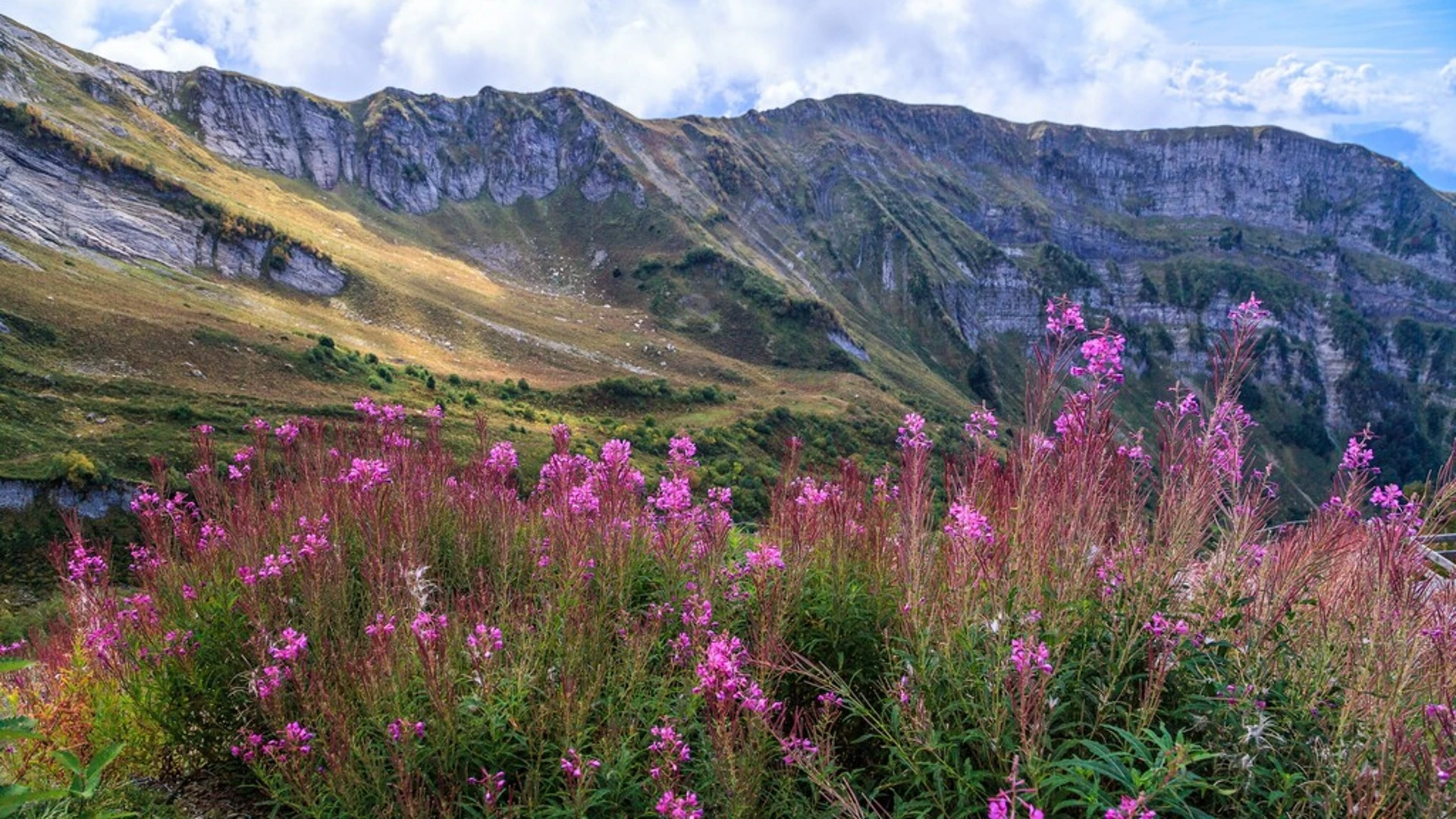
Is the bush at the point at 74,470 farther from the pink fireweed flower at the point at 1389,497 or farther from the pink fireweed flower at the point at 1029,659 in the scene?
the pink fireweed flower at the point at 1389,497

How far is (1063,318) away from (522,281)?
4385 inches

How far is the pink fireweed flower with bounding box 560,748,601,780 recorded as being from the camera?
2990 mm

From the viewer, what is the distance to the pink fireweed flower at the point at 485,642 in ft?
11.4

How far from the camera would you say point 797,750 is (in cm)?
297

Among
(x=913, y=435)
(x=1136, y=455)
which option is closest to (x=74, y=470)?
(x=913, y=435)

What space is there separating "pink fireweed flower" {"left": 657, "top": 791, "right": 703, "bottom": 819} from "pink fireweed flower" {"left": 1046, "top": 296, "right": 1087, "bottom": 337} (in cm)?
295

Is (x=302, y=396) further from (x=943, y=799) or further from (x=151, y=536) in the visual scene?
(x=943, y=799)

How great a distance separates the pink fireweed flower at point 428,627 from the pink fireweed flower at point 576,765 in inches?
34.1

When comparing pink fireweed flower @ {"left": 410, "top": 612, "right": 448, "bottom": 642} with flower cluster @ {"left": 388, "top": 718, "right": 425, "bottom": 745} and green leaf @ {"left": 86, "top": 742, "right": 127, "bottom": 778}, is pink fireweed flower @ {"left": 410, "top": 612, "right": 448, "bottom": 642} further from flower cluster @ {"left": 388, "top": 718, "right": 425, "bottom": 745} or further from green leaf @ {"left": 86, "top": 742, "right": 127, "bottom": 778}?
green leaf @ {"left": 86, "top": 742, "right": 127, "bottom": 778}

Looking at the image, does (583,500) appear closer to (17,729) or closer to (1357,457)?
(17,729)

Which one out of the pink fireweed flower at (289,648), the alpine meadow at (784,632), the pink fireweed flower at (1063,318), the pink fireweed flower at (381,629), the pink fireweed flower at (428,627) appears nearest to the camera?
the alpine meadow at (784,632)

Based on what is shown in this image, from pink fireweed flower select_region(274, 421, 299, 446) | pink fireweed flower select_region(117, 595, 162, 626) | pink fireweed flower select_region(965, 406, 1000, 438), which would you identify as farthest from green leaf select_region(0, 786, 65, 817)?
pink fireweed flower select_region(965, 406, 1000, 438)

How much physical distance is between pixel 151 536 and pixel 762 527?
15.7ft

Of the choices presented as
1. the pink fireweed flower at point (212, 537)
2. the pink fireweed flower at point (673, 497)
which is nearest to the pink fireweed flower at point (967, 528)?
the pink fireweed flower at point (673, 497)
